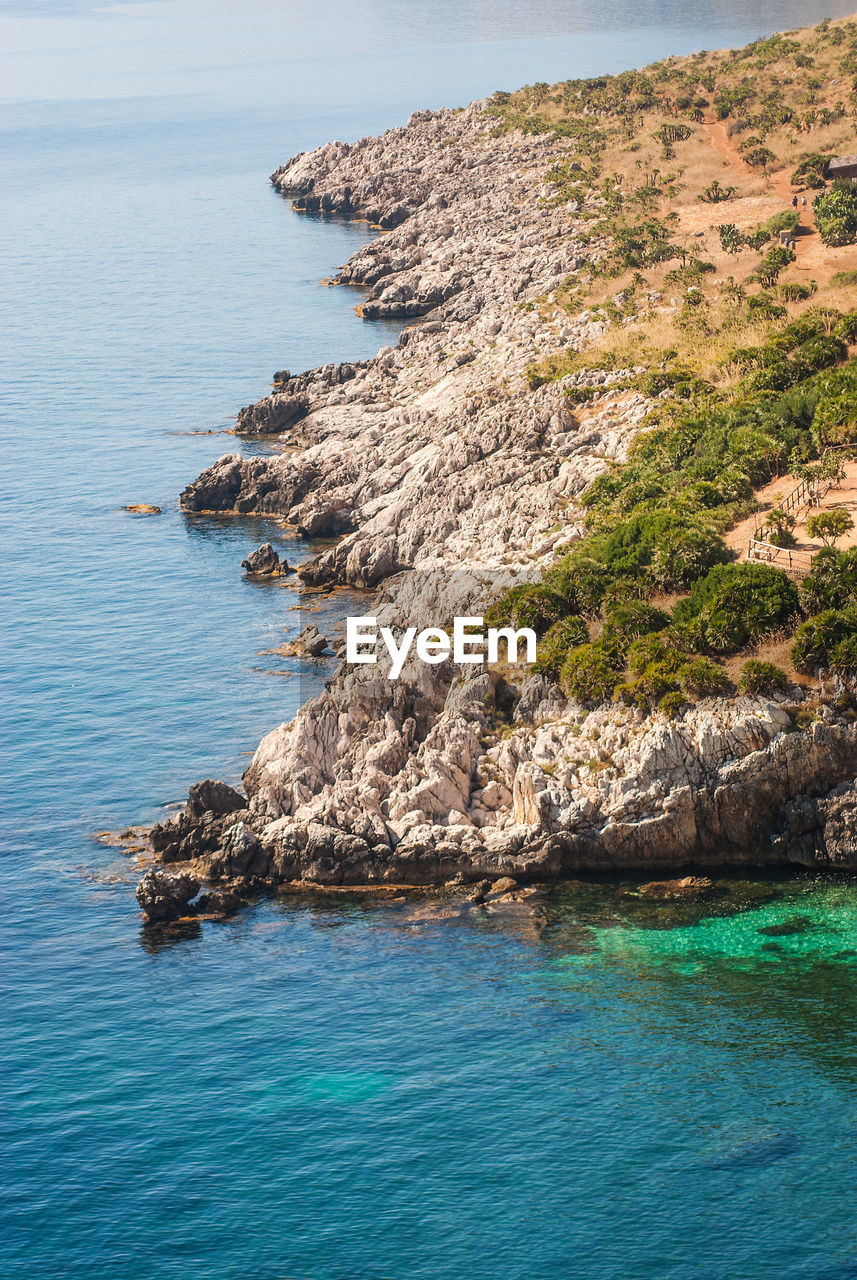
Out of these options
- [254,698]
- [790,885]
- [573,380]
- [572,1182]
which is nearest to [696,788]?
[790,885]

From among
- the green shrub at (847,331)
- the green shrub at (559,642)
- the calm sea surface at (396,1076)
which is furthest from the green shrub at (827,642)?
the green shrub at (847,331)

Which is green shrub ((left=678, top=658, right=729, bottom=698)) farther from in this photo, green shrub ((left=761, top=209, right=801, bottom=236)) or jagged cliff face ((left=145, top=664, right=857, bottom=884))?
green shrub ((left=761, top=209, right=801, bottom=236))

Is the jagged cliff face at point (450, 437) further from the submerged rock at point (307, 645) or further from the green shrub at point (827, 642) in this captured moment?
the green shrub at point (827, 642)

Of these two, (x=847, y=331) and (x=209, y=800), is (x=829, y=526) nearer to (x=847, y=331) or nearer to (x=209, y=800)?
(x=847, y=331)

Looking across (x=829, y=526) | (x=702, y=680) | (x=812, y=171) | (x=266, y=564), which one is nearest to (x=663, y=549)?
(x=829, y=526)

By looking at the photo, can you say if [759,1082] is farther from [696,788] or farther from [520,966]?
[696,788]
